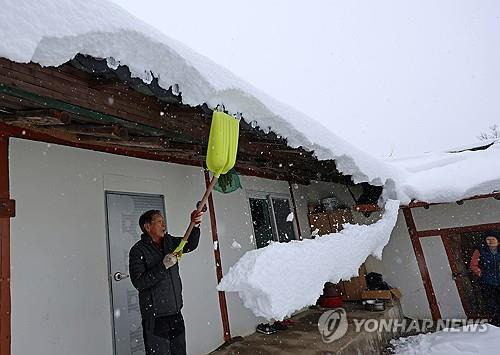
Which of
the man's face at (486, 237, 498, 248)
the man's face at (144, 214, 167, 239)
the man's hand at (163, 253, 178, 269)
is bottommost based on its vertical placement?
the man's face at (486, 237, 498, 248)

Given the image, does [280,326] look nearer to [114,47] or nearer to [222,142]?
[222,142]

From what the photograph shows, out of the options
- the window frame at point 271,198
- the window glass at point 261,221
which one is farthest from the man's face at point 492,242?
the window glass at point 261,221

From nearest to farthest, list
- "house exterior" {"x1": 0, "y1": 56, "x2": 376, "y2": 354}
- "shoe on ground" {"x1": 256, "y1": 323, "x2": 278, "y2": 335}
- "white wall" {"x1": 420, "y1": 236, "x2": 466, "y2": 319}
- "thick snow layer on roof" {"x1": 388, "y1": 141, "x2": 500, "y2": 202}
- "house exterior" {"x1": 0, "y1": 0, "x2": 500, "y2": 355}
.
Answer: "house exterior" {"x1": 0, "y1": 0, "x2": 500, "y2": 355}, "house exterior" {"x1": 0, "y1": 56, "x2": 376, "y2": 354}, "shoe on ground" {"x1": 256, "y1": 323, "x2": 278, "y2": 335}, "thick snow layer on roof" {"x1": 388, "y1": 141, "x2": 500, "y2": 202}, "white wall" {"x1": 420, "y1": 236, "x2": 466, "y2": 319}

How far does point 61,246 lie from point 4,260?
1.61 ft

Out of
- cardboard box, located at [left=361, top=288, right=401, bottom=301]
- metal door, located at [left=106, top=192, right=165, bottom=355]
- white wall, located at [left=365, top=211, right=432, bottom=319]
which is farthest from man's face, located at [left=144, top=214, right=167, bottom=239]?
white wall, located at [left=365, top=211, right=432, bottom=319]

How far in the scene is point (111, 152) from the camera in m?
3.89

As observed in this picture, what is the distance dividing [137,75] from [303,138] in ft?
6.70

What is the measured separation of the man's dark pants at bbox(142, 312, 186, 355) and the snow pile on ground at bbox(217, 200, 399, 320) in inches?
43.4

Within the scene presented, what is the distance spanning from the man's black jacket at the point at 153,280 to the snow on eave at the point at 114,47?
1.51m

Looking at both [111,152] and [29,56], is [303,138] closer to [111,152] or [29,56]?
[111,152]

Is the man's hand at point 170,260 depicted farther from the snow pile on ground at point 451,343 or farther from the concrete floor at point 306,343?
the snow pile on ground at point 451,343

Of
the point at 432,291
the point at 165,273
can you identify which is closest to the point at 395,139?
the point at 432,291

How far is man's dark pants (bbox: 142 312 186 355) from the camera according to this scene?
3.05 m

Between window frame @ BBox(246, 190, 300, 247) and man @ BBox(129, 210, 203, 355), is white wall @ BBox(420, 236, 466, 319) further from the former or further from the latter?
man @ BBox(129, 210, 203, 355)
